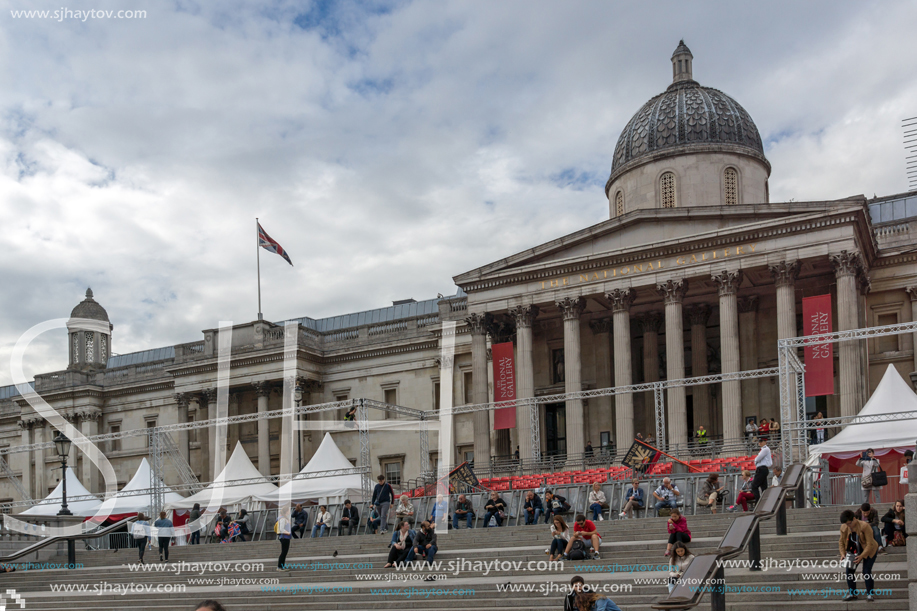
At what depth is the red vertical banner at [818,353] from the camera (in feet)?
110

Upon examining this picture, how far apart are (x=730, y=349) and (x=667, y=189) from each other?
996cm

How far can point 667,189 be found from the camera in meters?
43.7

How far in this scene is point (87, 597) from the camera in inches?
841

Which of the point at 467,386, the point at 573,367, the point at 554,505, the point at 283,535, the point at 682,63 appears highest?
the point at 682,63

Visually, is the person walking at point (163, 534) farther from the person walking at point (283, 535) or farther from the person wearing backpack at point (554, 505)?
the person wearing backpack at point (554, 505)

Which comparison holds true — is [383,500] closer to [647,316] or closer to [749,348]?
[647,316]

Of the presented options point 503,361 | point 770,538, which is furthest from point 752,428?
point 770,538

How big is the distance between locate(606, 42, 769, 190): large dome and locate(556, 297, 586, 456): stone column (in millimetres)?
8607

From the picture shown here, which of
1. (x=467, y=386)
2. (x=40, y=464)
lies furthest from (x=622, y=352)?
(x=40, y=464)

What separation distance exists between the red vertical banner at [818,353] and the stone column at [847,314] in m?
0.56

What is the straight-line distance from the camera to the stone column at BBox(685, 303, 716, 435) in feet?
133

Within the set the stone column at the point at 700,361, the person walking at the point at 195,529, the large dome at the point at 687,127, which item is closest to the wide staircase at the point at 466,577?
the person walking at the point at 195,529

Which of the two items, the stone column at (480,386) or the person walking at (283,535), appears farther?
the stone column at (480,386)

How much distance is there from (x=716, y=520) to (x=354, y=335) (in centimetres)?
3644
